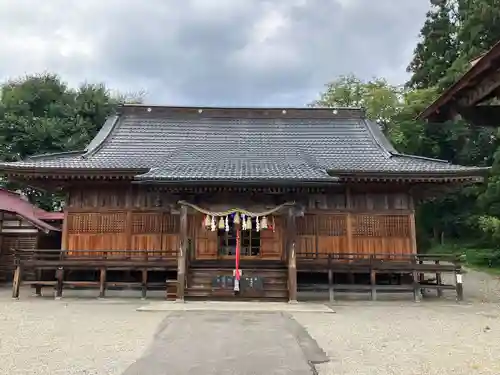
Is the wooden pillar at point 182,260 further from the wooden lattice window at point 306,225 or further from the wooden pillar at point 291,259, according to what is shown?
the wooden lattice window at point 306,225

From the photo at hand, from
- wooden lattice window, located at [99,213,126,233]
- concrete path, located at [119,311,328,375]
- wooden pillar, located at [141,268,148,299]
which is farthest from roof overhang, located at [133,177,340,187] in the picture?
concrete path, located at [119,311,328,375]

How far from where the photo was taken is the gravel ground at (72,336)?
228 inches

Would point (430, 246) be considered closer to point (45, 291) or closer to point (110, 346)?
point (45, 291)

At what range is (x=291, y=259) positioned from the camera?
12734mm

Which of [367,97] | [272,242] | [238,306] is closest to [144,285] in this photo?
[238,306]

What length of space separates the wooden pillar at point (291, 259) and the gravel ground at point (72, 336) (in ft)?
13.6

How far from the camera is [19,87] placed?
104 feet

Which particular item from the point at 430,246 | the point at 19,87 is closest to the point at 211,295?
the point at 430,246

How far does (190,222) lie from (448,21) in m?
32.3

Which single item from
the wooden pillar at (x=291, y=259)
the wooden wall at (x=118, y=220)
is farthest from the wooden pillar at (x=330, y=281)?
the wooden wall at (x=118, y=220)

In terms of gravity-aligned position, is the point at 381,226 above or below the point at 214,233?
above

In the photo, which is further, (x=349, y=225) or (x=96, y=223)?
(x=96, y=223)

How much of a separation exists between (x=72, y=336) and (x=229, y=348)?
316 centimetres

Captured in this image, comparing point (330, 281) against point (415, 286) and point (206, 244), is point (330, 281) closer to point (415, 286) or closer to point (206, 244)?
point (415, 286)
